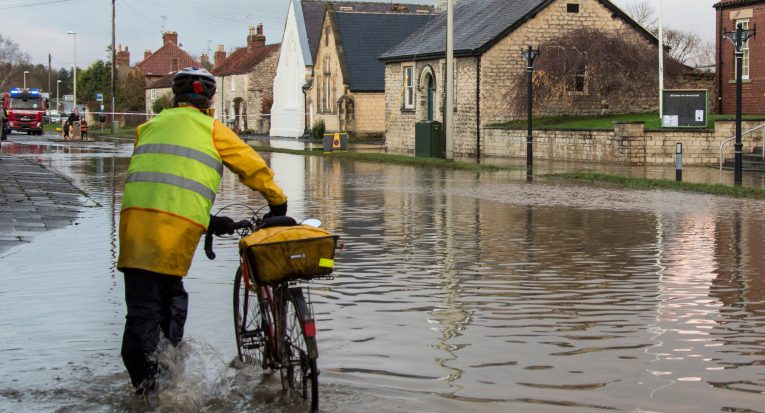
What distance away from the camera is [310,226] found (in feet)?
20.4

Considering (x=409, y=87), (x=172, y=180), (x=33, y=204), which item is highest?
(x=409, y=87)

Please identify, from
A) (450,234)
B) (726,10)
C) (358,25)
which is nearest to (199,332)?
(450,234)

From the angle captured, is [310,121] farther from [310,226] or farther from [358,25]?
[310,226]

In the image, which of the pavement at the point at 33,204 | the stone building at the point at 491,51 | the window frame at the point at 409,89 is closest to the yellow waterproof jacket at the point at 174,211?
the pavement at the point at 33,204

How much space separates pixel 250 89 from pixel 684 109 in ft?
Answer: 161

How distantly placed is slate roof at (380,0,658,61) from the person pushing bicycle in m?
37.4

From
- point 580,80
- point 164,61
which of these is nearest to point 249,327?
point 580,80

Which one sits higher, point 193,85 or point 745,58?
point 745,58

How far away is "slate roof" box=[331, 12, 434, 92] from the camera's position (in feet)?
203

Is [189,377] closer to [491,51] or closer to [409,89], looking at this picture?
[491,51]

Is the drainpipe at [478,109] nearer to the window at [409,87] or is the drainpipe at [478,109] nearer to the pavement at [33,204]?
the window at [409,87]

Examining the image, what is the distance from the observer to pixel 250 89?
79562 mm

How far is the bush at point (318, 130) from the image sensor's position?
211 feet

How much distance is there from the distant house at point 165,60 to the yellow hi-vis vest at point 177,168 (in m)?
98.5
